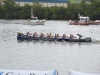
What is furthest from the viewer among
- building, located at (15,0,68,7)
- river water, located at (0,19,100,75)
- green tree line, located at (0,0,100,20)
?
building, located at (15,0,68,7)

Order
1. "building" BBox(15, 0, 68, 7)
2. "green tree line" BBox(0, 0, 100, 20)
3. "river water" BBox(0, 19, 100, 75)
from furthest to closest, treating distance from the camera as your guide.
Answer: "building" BBox(15, 0, 68, 7) < "green tree line" BBox(0, 0, 100, 20) < "river water" BBox(0, 19, 100, 75)

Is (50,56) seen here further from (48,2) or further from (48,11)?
(48,2)

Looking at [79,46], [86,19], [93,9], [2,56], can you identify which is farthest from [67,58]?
[93,9]

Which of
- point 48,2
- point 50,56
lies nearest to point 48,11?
point 48,2

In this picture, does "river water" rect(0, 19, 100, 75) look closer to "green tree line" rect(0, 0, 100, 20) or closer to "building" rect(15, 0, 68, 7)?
"green tree line" rect(0, 0, 100, 20)

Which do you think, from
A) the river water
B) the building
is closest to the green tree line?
the building

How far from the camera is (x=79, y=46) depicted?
5156cm

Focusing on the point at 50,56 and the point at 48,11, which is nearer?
the point at 50,56

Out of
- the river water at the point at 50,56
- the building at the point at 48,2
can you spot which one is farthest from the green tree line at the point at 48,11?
the river water at the point at 50,56

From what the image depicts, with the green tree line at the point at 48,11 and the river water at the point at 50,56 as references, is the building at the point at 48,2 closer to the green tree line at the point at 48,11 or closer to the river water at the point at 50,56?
the green tree line at the point at 48,11

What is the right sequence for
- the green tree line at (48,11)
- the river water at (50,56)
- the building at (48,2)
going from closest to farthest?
the river water at (50,56) → the green tree line at (48,11) → the building at (48,2)

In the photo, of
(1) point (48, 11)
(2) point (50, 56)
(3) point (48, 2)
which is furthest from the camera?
(3) point (48, 2)

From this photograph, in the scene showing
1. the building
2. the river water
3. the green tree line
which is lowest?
the river water

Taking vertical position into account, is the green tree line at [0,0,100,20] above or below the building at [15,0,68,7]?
below
